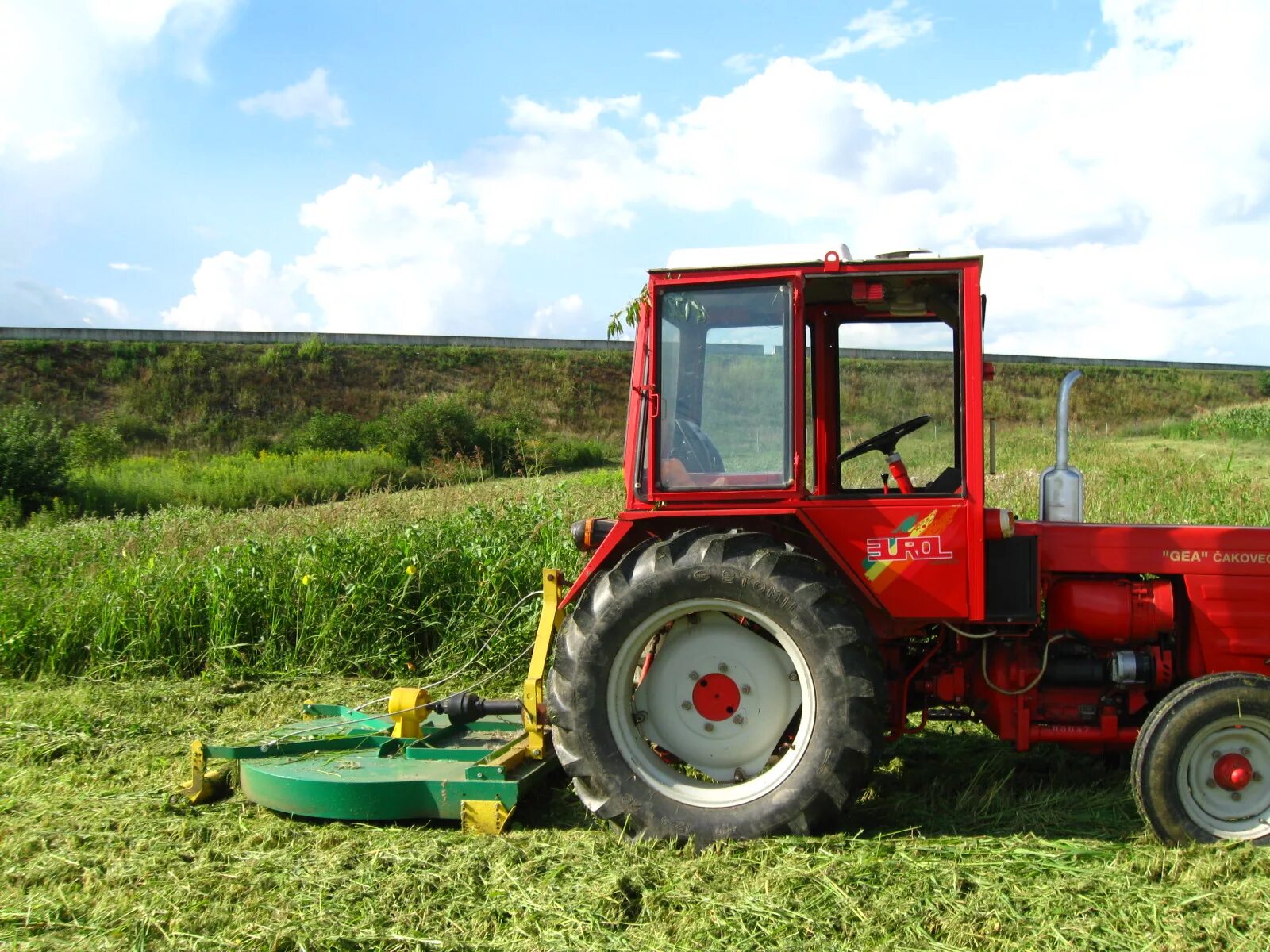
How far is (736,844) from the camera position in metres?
3.65

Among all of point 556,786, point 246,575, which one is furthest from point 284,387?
point 556,786

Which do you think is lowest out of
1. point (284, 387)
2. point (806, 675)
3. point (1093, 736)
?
point (1093, 736)

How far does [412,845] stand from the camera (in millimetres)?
3801

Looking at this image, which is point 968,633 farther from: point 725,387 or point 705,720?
point 725,387

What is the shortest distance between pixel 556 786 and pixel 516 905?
45.0 inches

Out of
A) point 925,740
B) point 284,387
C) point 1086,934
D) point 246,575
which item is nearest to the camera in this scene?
point 1086,934

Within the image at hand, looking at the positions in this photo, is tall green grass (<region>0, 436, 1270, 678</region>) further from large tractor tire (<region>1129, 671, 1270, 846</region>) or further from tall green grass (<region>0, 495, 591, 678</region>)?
large tractor tire (<region>1129, 671, 1270, 846</region>)

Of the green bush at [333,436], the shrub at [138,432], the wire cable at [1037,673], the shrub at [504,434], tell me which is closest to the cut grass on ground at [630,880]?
the wire cable at [1037,673]

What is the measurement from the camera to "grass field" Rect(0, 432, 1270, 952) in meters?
3.13

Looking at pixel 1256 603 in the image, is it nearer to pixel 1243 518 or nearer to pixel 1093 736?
pixel 1093 736

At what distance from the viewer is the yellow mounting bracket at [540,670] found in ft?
13.7

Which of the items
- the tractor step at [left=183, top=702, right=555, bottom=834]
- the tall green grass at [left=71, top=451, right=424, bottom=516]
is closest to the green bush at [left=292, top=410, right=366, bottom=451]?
the tall green grass at [left=71, top=451, right=424, bottom=516]

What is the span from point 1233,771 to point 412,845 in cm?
303

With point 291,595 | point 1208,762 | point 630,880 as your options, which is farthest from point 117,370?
point 1208,762
